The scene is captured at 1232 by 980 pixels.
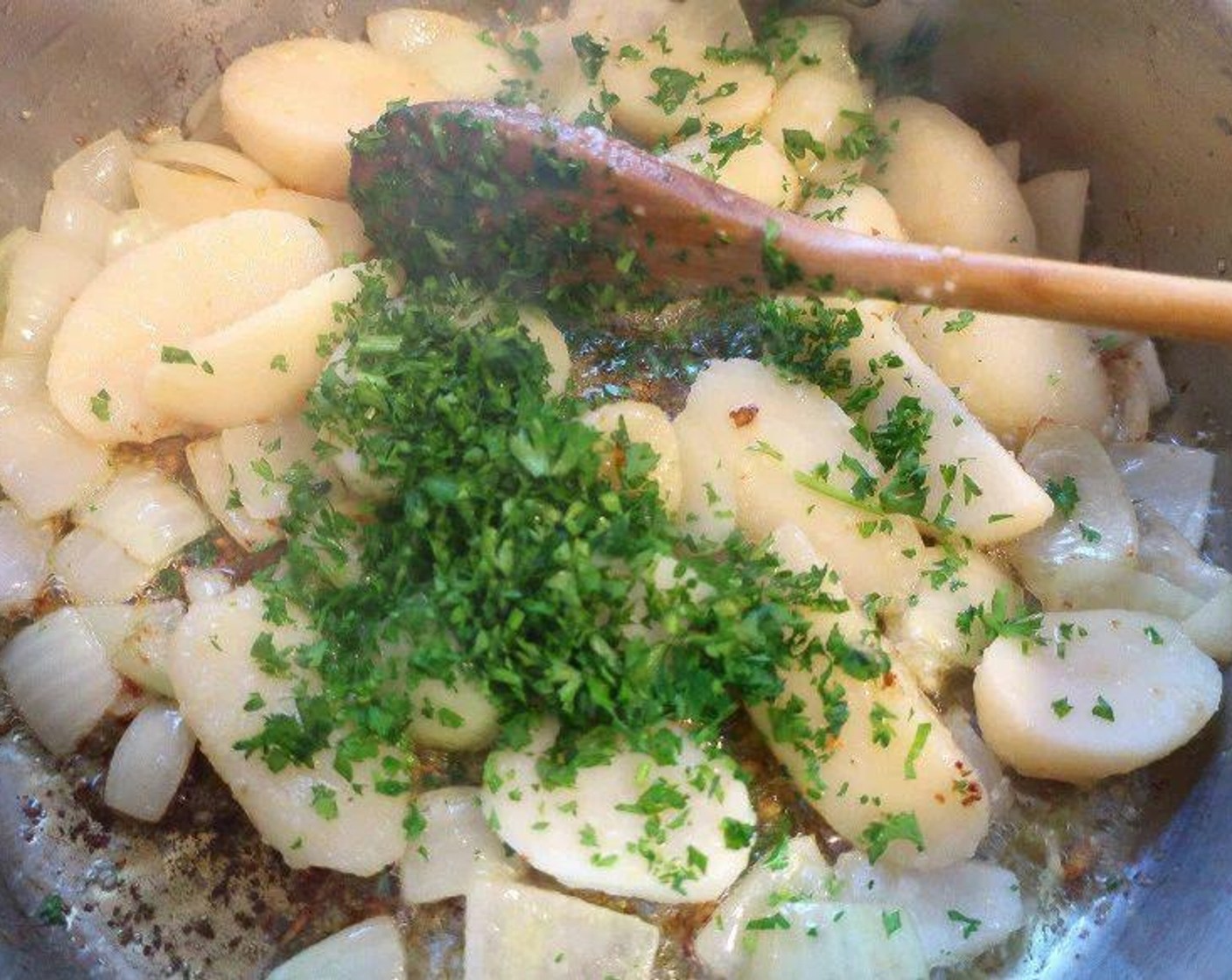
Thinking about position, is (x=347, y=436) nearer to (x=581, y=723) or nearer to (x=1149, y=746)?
(x=581, y=723)

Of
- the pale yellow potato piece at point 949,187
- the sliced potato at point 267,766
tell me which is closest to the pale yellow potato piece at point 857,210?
the pale yellow potato piece at point 949,187

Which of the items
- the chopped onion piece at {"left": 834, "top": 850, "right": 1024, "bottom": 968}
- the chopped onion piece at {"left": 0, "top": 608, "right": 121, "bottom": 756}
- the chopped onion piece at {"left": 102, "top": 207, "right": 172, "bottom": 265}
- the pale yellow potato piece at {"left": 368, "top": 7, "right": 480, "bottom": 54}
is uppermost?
the pale yellow potato piece at {"left": 368, "top": 7, "right": 480, "bottom": 54}

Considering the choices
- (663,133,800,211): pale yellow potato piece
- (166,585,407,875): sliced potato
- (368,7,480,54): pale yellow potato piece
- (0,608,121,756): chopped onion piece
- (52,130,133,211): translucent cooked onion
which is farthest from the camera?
(368,7,480,54): pale yellow potato piece

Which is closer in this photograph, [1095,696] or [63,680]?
[1095,696]

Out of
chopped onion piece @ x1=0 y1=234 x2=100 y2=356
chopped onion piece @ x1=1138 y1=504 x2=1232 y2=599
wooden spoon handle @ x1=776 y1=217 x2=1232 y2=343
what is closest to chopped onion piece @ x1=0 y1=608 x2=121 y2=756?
chopped onion piece @ x1=0 y1=234 x2=100 y2=356

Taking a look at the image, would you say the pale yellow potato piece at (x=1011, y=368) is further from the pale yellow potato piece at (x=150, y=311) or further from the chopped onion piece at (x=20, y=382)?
the chopped onion piece at (x=20, y=382)

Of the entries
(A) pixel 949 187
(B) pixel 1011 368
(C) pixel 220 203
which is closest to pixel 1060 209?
(A) pixel 949 187

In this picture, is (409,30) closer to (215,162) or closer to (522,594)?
(215,162)

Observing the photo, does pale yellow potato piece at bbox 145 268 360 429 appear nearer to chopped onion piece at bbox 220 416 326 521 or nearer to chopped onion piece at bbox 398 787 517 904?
chopped onion piece at bbox 220 416 326 521
